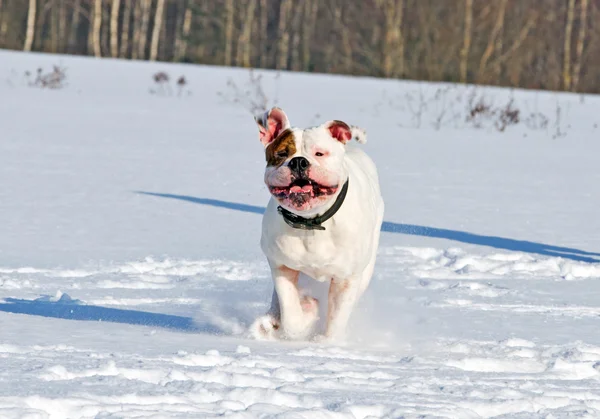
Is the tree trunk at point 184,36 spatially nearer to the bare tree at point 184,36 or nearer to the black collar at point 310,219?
the bare tree at point 184,36

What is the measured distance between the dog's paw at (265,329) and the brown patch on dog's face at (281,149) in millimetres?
863

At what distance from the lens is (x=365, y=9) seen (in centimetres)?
4447

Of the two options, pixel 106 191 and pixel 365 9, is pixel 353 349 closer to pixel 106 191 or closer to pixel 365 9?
pixel 106 191

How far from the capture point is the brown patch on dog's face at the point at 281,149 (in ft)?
14.6

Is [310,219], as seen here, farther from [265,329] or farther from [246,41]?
[246,41]

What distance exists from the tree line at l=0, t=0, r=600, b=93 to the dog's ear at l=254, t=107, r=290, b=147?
2854cm

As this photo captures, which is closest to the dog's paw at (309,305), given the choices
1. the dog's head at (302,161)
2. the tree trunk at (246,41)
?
the dog's head at (302,161)

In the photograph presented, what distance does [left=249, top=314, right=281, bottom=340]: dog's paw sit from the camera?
16.4ft

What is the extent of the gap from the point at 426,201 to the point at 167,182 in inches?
102

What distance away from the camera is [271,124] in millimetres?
4574

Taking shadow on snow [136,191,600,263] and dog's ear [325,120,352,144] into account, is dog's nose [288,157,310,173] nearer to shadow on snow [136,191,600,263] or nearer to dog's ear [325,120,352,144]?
dog's ear [325,120,352,144]

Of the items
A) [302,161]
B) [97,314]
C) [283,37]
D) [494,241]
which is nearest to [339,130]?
[302,161]

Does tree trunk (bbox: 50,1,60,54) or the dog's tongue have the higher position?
tree trunk (bbox: 50,1,60,54)

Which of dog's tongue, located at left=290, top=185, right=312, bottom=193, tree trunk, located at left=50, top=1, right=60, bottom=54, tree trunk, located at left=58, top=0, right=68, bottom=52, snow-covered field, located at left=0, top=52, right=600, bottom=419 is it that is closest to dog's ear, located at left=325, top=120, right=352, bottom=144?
dog's tongue, located at left=290, top=185, right=312, bottom=193
